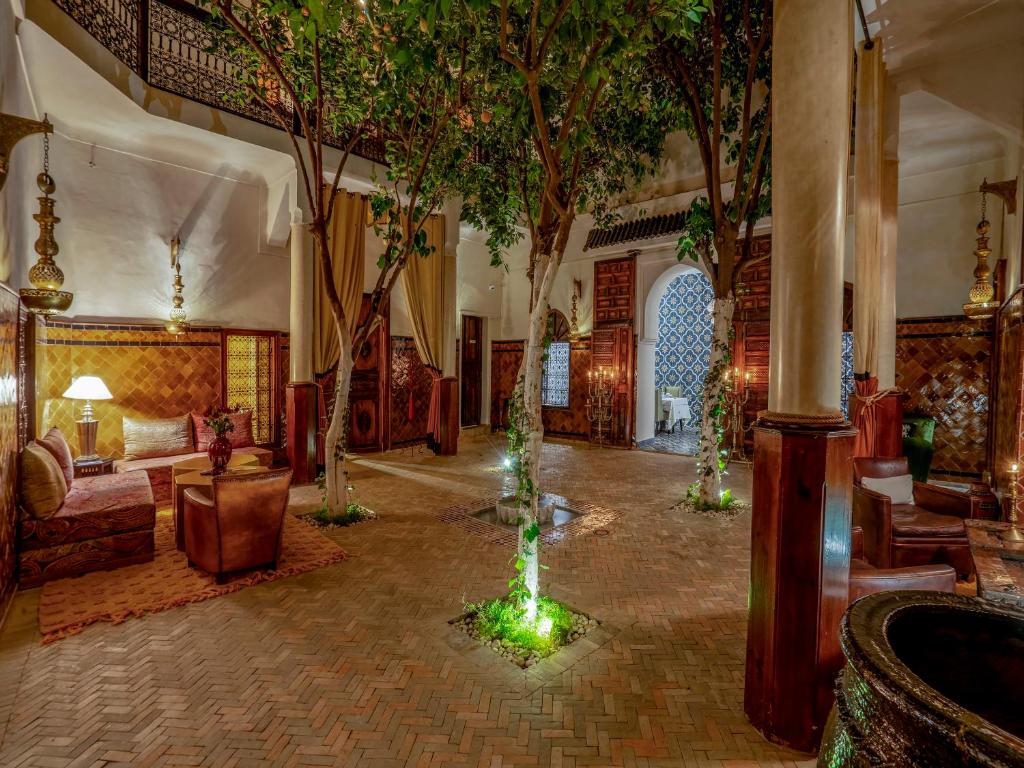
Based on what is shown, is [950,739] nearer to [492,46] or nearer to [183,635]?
[183,635]

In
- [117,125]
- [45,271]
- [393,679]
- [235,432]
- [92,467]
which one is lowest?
[393,679]

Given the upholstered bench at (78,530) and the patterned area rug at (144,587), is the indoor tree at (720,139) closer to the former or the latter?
the patterned area rug at (144,587)

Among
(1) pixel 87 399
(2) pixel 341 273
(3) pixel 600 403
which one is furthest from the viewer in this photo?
(3) pixel 600 403

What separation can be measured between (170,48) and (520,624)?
7.47m

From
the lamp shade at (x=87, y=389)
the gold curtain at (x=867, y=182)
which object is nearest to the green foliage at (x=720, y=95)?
the gold curtain at (x=867, y=182)

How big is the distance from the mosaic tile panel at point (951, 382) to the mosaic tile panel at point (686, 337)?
4.48 metres

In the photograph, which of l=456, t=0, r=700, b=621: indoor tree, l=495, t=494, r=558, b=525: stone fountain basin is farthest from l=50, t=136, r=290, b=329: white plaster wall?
l=495, t=494, r=558, b=525: stone fountain basin

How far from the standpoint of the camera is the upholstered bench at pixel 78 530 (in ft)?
12.4

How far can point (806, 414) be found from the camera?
7.18ft

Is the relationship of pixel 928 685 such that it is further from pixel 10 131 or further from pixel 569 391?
pixel 569 391

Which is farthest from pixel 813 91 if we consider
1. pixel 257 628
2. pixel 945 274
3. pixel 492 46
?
pixel 945 274

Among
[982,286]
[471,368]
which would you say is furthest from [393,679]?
[471,368]

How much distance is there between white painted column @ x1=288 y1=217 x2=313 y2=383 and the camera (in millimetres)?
7023

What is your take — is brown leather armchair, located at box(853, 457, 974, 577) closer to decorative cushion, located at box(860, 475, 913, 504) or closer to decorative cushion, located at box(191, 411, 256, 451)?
decorative cushion, located at box(860, 475, 913, 504)
